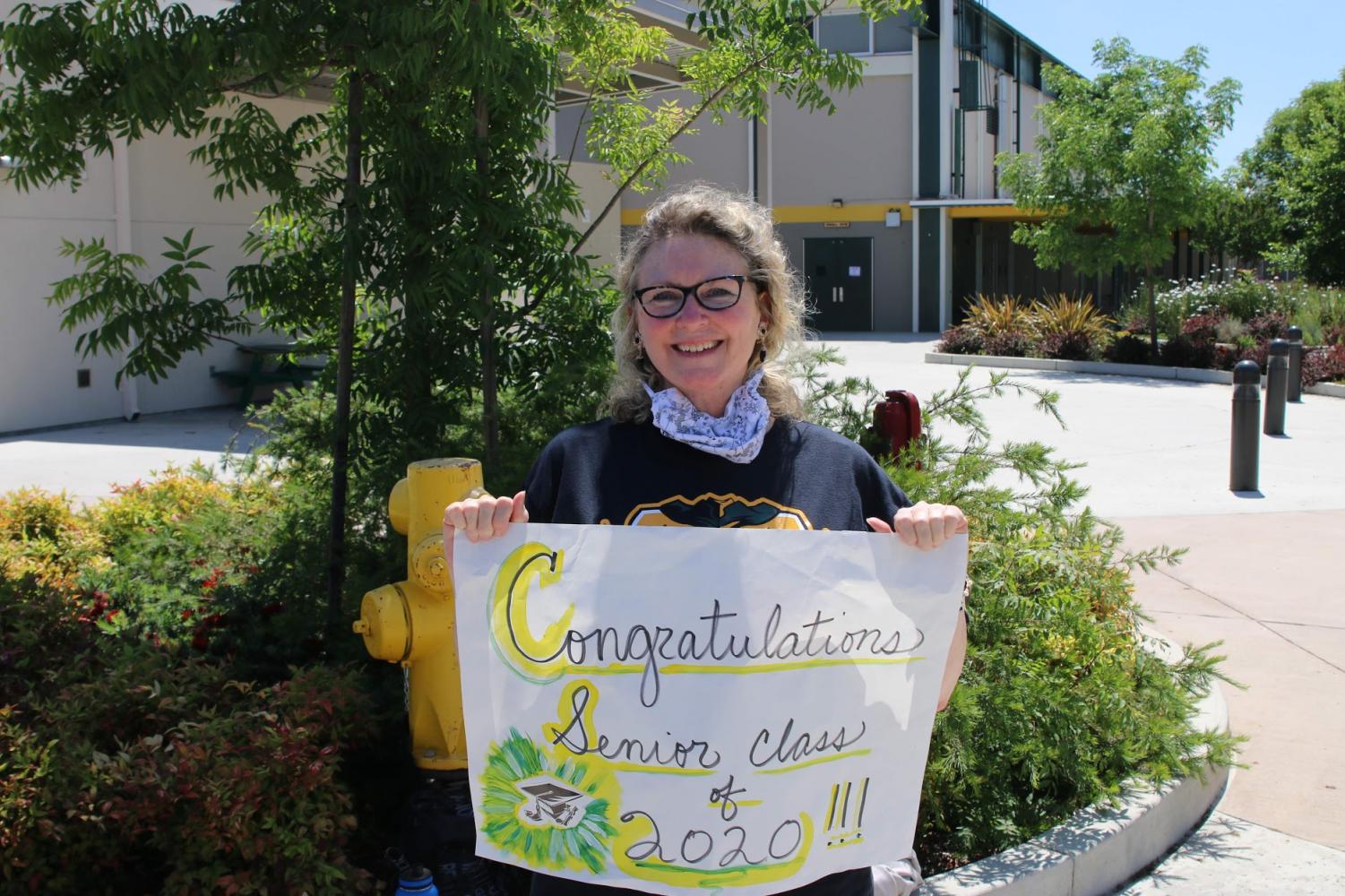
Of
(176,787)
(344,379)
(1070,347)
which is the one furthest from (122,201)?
(1070,347)

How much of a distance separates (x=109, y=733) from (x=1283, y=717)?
4.51 meters

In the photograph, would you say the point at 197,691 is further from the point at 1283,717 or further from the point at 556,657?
the point at 1283,717

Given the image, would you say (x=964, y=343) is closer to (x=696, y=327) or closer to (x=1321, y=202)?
(x=1321, y=202)

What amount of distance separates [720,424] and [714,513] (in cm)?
17

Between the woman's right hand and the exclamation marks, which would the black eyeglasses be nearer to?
the woman's right hand

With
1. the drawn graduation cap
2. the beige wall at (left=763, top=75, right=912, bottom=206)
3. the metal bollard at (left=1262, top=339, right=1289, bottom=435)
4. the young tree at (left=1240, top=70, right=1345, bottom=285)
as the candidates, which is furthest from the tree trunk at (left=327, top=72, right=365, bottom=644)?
the beige wall at (left=763, top=75, right=912, bottom=206)

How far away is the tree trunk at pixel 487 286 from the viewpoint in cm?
454

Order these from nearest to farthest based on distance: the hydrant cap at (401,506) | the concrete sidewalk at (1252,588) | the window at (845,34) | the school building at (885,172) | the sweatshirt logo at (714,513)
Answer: the sweatshirt logo at (714,513), the hydrant cap at (401,506), the concrete sidewalk at (1252,588), the school building at (885,172), the window at (845,34)

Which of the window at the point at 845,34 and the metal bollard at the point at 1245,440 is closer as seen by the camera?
the metal bollard at the point at 1245,440

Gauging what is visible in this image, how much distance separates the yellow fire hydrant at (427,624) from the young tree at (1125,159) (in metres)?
18.5

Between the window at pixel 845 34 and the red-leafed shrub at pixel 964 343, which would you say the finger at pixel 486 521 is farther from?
the window at pixel 845 34

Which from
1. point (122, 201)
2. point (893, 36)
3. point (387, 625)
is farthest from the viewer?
point (893, 36)

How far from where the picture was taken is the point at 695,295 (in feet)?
7.46

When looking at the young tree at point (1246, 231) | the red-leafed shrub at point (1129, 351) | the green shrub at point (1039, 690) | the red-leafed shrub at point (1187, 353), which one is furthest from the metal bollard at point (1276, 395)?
the young tree at point (1246, 231)
